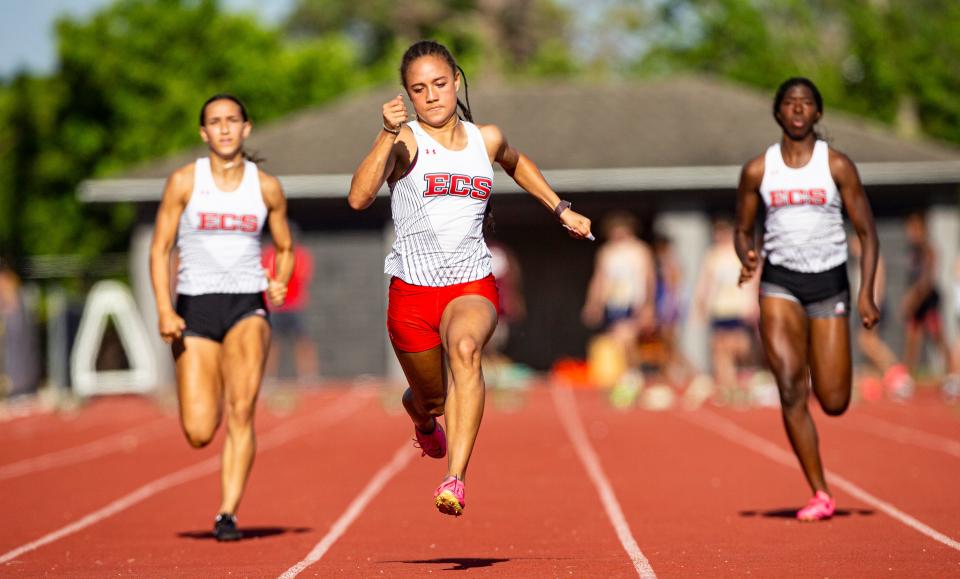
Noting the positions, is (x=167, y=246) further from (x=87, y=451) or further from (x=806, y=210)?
(x=87, y=451)

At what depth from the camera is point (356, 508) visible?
1035cm

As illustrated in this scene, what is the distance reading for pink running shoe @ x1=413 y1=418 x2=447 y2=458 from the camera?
7797 mm

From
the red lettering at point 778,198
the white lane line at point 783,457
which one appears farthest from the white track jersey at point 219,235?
the white lane line at point 783,457

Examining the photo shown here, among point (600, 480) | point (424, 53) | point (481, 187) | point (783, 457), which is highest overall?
point (424, 53)

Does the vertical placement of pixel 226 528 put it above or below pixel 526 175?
below

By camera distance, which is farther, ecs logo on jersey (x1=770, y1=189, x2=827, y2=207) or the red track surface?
ecs logo on jersey (x1=770, y1=189, x2=827, y2=207)

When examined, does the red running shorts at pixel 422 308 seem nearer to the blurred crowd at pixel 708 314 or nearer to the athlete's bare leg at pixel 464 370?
the athlete's bare leg at pixel 464 370

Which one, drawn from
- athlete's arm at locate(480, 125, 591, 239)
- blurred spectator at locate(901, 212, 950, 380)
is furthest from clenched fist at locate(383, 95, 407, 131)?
blurred spectator at locate(901, 212, 950, 380)

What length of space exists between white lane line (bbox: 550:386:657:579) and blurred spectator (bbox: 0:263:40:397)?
25.0ft

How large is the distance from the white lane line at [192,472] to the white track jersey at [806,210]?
432 cm

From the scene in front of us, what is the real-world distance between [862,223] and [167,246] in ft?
12.0

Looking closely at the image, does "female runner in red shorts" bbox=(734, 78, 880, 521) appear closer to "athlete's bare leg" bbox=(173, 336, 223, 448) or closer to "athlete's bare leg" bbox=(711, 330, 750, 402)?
"athlete's bare leg" bbox=(173, 336, 223, 448)

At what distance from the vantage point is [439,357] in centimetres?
739

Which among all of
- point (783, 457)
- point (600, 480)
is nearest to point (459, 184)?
point (600, 480)
